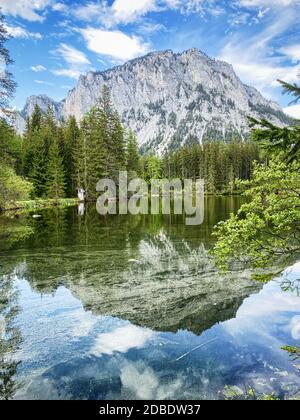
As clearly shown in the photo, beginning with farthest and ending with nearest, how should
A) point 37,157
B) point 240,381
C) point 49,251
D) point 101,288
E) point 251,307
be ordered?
point 37,157, point 49,251, point 101,288, point 251,307, point 240,381

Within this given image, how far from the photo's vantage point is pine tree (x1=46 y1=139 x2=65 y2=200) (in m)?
50.8

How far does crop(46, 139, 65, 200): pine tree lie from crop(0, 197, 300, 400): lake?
36.9m

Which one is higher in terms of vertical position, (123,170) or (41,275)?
(123,170)

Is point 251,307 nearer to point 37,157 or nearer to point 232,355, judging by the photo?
point 232,355

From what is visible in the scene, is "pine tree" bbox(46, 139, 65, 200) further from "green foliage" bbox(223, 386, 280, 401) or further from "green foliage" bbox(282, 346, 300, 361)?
"green foliage" bbox(223, 386, 280, 401)

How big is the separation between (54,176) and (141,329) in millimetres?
45102

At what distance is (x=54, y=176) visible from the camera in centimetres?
5034

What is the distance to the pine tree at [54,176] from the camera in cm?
5084

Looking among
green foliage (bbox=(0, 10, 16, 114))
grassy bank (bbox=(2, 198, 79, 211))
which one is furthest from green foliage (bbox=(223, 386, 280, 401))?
grassy bank (bbox=(2, 198, 79, 211))

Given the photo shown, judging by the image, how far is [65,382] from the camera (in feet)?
19.9

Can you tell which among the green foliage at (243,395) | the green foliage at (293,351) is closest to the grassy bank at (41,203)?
the green foliage at (293,351)

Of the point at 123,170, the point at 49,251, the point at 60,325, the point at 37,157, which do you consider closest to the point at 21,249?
the point at 49,251

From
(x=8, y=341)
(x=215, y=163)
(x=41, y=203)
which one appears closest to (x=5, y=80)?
(x=8, y=341)

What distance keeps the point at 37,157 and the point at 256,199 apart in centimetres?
5032
